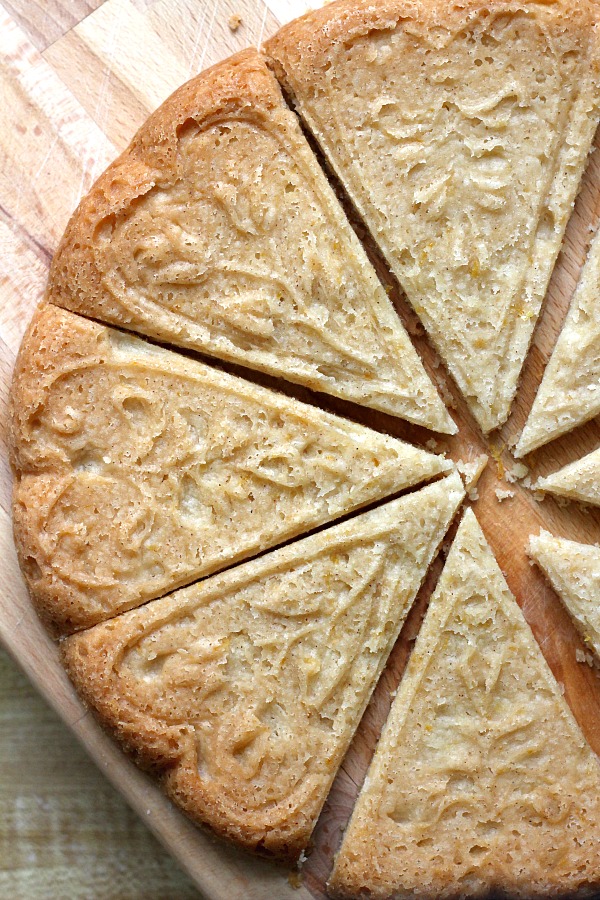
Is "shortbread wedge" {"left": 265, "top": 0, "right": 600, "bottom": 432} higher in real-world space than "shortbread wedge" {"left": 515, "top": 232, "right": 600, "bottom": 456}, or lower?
higher

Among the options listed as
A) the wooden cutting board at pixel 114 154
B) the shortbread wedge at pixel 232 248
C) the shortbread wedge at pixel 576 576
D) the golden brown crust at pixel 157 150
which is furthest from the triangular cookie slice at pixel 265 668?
the golden brown crust at pixel 157 150

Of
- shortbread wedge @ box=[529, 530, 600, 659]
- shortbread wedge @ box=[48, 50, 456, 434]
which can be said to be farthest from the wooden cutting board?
shortbread wedge @ box=[48, 50, 456, 434]

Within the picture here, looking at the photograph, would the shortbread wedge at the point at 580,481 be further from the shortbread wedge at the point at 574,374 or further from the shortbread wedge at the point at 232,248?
the shortbread wedge at the point at 232,248

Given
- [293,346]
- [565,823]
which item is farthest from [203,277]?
[565,823]

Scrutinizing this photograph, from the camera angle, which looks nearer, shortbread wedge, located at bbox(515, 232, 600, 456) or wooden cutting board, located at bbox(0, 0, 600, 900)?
shortbread wedge, located at bbox(515, 232, 600, 456)

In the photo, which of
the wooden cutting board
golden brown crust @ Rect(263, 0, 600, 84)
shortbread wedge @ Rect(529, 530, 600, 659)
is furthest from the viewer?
the wooden cutting board

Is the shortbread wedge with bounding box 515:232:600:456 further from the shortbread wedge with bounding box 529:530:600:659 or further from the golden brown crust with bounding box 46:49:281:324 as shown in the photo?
the golden brown crust with bounding box 46:49:281:324

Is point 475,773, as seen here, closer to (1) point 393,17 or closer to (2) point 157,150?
(2) point 157,150

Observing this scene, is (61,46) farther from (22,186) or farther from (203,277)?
(203,277)

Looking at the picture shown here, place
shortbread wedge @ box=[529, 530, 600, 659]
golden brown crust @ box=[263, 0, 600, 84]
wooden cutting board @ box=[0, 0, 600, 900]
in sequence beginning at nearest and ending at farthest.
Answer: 1. golden brown crust @ box=[263, 0, 600, 84]
2. shortbread wedge @ box=[529, 530, 600, 659]
3. wooden cutting board @ box=[0, 0, 600, 900]
